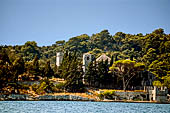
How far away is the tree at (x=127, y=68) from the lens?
69.2 metres

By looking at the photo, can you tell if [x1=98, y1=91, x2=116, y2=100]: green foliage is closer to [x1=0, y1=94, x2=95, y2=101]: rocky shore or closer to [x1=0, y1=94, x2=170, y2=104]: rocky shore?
[x1=0, y1=94, x2=170, y2=104]: rocky shore

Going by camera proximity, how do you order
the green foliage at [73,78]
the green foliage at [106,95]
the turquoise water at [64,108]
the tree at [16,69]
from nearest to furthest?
the turquoise water at [64,108] → the tree at [16,69] → the green foliage at [106,95] → the green foliage at [73,78]

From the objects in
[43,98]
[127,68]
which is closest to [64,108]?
[43,98]

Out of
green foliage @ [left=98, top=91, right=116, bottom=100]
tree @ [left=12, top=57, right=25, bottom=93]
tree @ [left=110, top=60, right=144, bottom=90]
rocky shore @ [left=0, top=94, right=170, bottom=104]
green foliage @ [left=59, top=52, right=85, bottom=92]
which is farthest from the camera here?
tree @ [left=110, top=60, right=144, bottom=90]

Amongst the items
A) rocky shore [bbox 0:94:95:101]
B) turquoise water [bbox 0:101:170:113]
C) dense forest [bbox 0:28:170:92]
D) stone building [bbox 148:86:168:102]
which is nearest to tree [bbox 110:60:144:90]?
dense forest [bbox 0:28:170:92]

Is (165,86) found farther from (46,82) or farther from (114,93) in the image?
(46,82)

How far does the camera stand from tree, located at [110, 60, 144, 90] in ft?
227

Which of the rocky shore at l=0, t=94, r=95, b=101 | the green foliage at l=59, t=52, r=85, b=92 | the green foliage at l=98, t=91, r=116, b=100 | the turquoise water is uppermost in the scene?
the green foliage at l=59, t=52, r=85, b=92

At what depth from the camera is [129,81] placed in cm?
6969

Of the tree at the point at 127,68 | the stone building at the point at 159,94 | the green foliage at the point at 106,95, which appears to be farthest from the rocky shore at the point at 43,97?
the stone building at the point at 159,94

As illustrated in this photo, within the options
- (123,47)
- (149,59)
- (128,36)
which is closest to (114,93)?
(149,59)

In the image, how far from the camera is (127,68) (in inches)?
2746

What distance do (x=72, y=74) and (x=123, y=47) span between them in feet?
224

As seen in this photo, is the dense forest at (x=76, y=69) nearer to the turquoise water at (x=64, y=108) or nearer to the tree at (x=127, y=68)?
the tree at (x=127, y=68)
